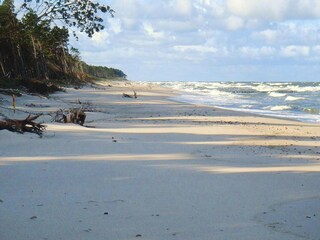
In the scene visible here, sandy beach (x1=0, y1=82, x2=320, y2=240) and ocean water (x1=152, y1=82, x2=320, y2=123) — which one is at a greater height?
ocean water (x1=152, y1=82, x2=320, y2=123)

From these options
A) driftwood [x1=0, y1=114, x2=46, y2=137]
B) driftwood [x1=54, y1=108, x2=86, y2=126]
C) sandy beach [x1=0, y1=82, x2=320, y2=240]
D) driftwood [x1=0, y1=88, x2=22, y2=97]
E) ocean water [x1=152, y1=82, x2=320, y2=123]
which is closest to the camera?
sandy beach [x1=0, y1=82, x2=320, y2=240]

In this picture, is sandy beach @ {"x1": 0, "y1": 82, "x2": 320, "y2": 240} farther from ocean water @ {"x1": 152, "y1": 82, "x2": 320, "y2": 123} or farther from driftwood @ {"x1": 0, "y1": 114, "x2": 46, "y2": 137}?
ocean water @ {"x1": 152, "y1": 82, "x2": 320, "y2": 123}

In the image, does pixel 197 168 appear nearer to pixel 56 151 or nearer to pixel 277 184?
pixel 277 184

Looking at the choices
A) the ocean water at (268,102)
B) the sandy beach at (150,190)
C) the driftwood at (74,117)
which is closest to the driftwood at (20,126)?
the sandy beach at (150,190)

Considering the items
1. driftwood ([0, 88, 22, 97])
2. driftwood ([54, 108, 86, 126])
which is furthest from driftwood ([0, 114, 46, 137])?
driftwood ([0, 88, 22, 97])

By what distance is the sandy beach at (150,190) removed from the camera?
3.92 m

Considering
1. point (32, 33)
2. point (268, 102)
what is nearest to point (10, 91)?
point (32, 33)

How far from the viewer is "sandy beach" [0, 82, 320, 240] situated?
154 inches

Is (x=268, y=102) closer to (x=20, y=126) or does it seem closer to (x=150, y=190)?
(x=20, y=126)

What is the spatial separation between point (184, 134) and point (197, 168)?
482 cm

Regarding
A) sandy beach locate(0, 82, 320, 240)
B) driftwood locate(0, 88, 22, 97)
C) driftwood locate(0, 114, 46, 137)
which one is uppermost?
driftwood locate(0, 88, 22, 97)

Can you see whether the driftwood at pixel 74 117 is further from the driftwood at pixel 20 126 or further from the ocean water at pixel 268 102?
the ocean water at pixel 268 102

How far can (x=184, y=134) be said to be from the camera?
1151 centimetres

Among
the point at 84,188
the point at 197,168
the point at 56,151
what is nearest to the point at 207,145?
Result: the point at 197,168
